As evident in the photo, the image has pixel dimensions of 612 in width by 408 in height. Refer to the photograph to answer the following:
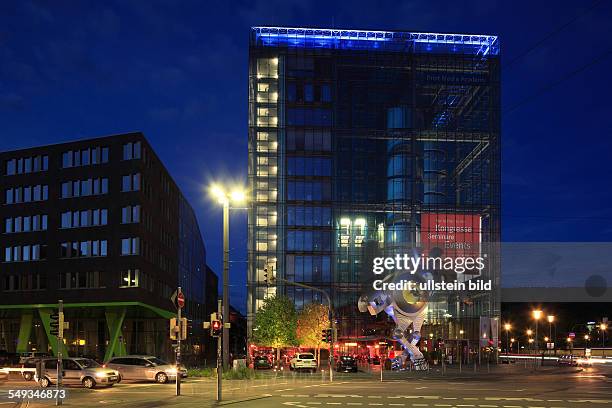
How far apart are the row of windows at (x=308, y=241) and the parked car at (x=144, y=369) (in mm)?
51481

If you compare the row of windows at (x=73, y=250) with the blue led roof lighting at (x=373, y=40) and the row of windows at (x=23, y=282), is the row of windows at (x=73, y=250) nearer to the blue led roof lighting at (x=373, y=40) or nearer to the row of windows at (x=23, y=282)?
the row of windows at (x=23, y=282)

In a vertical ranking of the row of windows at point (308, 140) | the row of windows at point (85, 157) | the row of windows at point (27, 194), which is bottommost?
the row of windows at point (27, 194)

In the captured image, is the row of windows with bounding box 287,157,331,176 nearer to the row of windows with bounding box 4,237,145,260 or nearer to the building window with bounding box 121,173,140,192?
the building window with bounding box 121,173,140,192

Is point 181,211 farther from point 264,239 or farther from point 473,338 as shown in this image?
point 473,338

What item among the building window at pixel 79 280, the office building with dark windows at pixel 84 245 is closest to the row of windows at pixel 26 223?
the office building with dark windows at pixel 84 245

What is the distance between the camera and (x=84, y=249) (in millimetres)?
75875

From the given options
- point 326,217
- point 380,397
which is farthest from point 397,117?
point 380,397

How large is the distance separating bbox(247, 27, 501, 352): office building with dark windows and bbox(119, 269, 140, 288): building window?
24.2m

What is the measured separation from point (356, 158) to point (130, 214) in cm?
3442

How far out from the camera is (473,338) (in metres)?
92.6

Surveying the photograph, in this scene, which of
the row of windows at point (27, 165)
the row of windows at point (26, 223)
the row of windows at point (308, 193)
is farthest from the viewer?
the row of windows at point (308, 193)

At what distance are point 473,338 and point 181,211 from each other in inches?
1804

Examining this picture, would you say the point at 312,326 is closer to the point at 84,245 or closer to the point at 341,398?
the point at 84,245

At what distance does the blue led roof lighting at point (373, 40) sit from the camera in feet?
326
